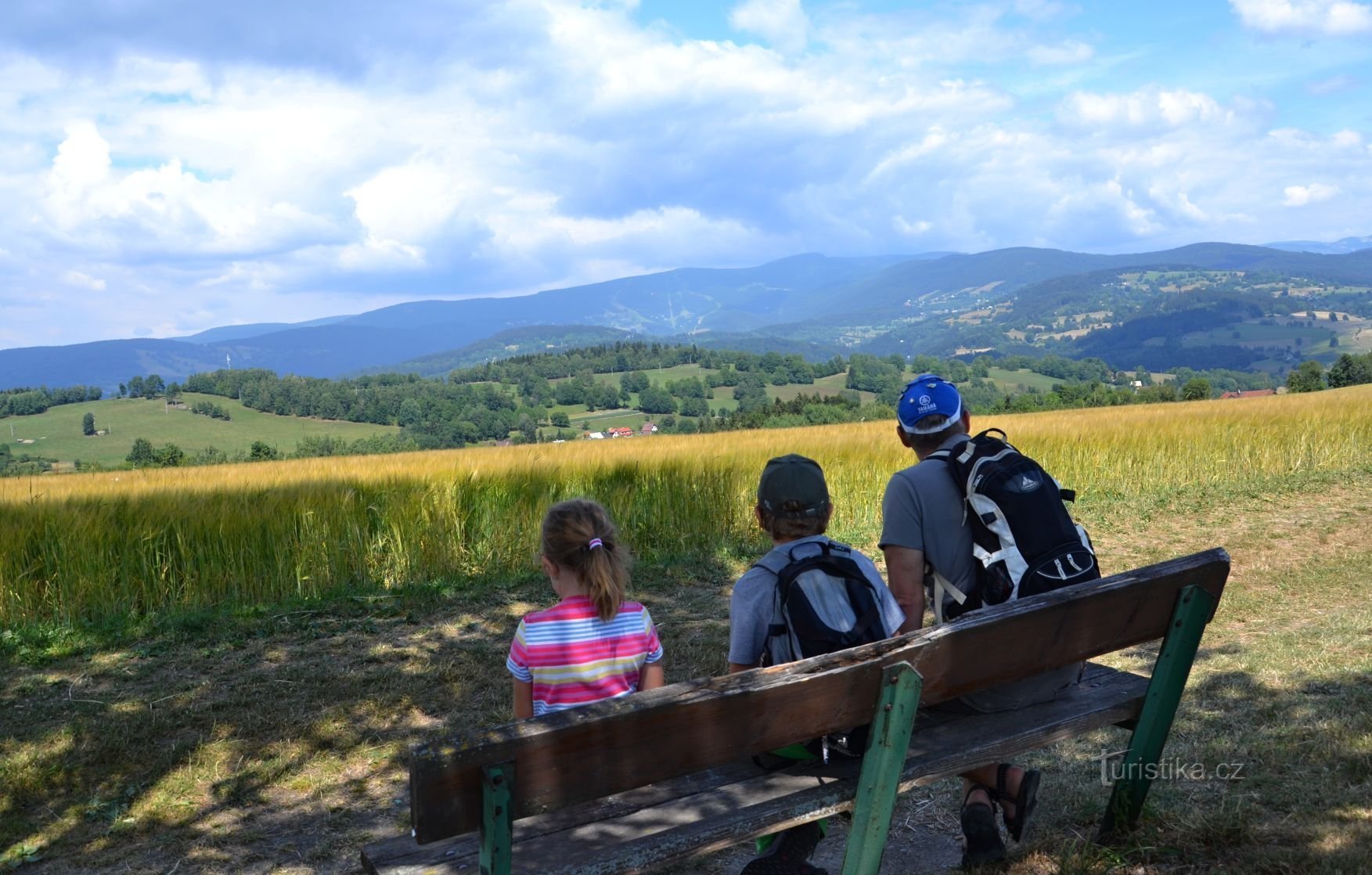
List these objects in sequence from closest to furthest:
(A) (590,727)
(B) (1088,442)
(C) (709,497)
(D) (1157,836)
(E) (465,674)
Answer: (A) (590,727), (D) (1157,836), (E) (465,674), (C) (709,497), (B) (1088,442)

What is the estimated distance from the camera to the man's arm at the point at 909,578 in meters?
3.00

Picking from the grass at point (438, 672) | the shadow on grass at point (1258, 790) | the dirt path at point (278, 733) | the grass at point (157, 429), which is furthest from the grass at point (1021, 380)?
the shadow on grass at point (1258, 790)

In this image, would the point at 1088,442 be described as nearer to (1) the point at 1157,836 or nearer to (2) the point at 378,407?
(1) the point at 1157,836

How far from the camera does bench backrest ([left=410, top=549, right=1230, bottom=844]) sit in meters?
1.79

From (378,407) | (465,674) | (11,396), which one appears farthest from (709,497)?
(11,396)

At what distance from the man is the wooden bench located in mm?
79

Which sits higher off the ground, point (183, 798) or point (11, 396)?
point (11, 396)

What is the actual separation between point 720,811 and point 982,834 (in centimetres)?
122

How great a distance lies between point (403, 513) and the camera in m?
8.28

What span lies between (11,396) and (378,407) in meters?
43.8

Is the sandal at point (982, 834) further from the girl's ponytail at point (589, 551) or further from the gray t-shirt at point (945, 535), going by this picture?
the girl's ponytail at point (589, 551)

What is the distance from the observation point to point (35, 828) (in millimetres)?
3996

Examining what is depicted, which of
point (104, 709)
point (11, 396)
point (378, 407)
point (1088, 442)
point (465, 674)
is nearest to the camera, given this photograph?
point (104, 709)

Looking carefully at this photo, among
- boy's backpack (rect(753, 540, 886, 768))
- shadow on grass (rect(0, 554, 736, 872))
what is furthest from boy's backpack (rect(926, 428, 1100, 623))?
shadow on grass (rect(0, 554, 736, 872))
